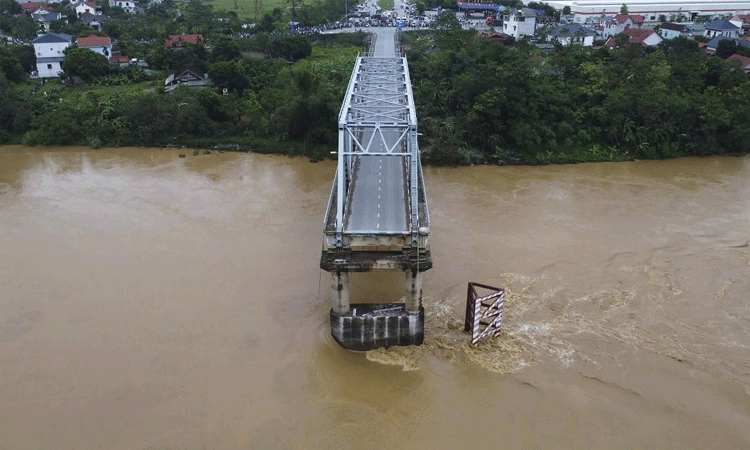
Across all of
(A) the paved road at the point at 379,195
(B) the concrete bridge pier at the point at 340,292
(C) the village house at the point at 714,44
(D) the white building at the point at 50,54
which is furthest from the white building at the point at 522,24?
(B) the concrete bridge pier at the point at 340,292

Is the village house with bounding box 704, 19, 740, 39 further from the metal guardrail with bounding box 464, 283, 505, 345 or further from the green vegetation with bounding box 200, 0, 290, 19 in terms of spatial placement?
the metal guardrail with bounding box 464, 283, 505, 345

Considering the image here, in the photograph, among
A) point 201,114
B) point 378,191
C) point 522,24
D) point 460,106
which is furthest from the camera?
point 522,24

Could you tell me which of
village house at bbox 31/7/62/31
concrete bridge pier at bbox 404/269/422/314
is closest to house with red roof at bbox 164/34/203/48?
village house at bbox 31/7/62/31

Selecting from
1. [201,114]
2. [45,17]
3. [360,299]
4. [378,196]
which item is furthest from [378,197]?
[45,17]

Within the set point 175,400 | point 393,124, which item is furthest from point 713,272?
point 175,400

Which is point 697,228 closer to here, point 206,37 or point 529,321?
point 529,321

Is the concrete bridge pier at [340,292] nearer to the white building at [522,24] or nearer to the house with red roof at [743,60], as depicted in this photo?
the house with red roof at [743,60]

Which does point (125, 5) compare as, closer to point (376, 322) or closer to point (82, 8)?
point (82, 8)
